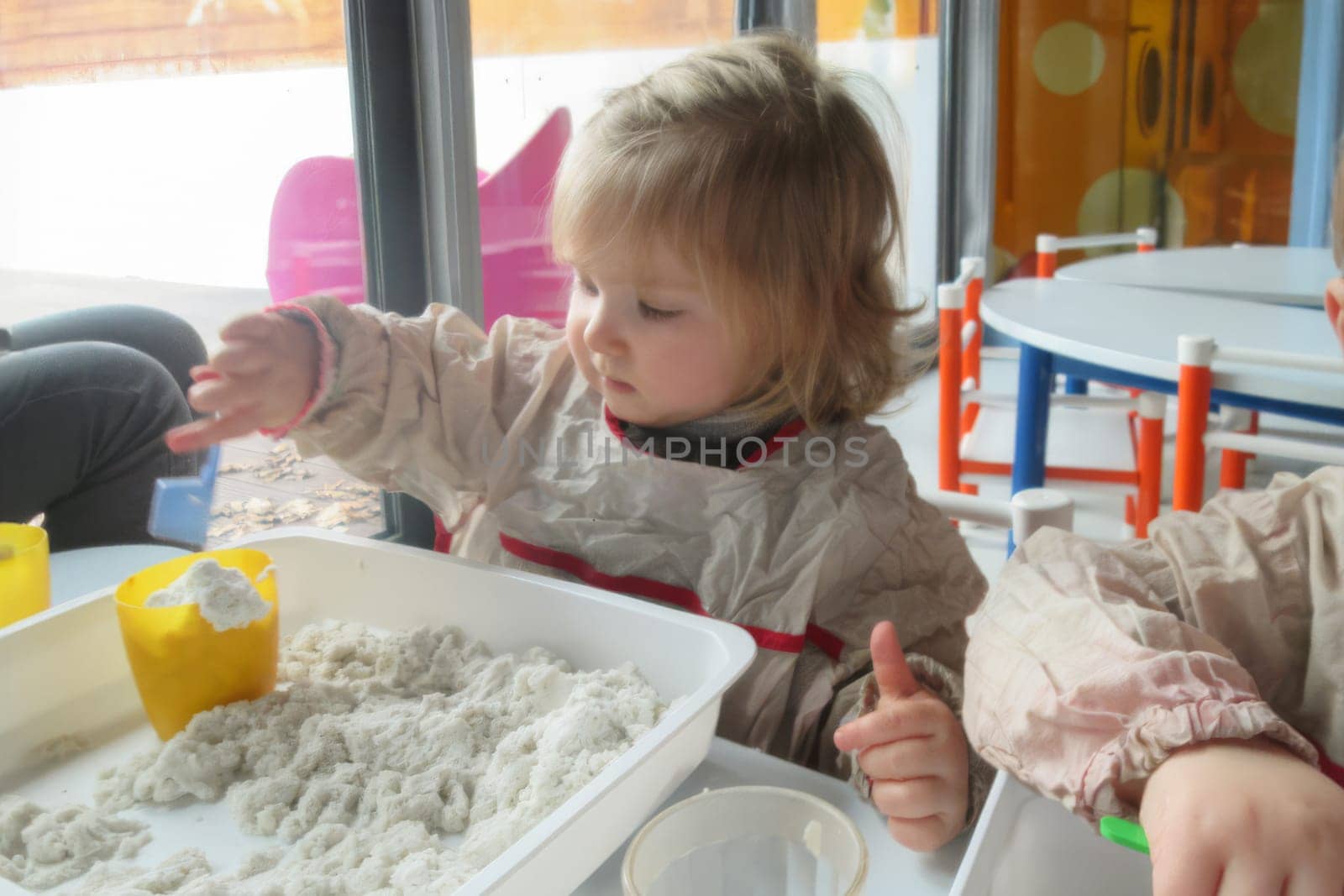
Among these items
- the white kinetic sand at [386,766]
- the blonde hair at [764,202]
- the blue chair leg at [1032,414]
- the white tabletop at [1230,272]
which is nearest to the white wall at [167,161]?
the blonde hair at [764,202]

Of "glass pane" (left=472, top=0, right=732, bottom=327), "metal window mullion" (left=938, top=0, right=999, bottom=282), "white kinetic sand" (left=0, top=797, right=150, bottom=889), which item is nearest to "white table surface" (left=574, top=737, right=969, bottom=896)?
"white kinetic sand" (left=0, top=797, right=150, bottom=889)

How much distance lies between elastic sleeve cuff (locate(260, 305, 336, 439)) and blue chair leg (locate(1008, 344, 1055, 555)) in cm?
146

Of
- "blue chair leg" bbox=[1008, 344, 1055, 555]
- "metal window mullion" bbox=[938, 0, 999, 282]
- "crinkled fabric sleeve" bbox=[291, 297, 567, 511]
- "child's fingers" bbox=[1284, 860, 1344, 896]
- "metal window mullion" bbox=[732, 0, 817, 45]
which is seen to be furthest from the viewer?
"metal window mullion" bbox=[938, 0, 999, 282]

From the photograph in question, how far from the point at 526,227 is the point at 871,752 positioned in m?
Answer: 1.08

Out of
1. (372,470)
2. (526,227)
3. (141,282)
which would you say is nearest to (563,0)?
(526,227)

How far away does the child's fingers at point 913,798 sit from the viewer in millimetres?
525

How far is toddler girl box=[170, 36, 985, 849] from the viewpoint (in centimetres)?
75

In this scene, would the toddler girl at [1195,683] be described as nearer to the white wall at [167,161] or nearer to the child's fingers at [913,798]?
the child's fingers at [913,798]

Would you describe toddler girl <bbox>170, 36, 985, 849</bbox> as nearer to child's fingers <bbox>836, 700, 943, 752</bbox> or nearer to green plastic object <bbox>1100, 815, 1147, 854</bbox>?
child's fingers <bbox>836, 700, 943, 752</bbox>

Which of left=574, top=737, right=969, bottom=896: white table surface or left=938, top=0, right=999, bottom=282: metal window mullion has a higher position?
left=938, top=0, right=999, bottom=282: metal window mullion

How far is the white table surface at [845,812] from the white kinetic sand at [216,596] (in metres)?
0.25

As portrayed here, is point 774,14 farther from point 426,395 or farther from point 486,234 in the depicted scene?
point 426,395

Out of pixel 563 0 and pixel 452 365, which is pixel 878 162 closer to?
pixel 452 365

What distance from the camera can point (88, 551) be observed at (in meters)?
0.85
